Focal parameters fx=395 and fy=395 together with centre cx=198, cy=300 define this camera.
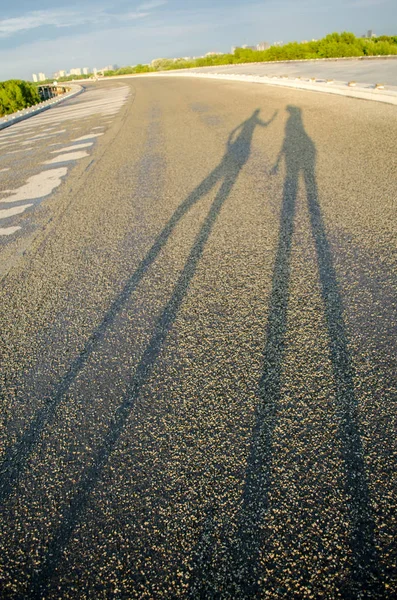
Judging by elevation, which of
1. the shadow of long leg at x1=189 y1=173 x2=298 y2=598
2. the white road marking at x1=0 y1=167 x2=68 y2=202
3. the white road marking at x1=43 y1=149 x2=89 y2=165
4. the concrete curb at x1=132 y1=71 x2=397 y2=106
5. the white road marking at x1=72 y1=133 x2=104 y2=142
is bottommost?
the shadow of long leg at x1=189 y1=173 x2=298 y2=598

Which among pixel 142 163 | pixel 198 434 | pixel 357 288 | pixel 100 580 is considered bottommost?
pixel 100 580

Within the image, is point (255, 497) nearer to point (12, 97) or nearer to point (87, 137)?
point (87, 137)

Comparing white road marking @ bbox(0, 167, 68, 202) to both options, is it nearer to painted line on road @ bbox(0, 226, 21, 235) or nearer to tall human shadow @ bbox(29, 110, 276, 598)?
painted line on road @ bbox(0, 226, 21, 235)

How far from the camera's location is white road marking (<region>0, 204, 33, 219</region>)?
5.28 meters

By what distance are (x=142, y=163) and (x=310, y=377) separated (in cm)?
623

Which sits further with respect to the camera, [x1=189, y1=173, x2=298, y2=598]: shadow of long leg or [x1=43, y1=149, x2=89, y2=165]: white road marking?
[x1=43, y1=149, x2=89, y2=165]: white road marking

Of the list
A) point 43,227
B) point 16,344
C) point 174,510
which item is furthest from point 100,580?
point 43,227

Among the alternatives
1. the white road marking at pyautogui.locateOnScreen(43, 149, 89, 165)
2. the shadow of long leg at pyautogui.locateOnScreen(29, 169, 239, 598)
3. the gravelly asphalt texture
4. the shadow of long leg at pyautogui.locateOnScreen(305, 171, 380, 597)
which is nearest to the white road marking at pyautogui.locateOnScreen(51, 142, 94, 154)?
the white road marking at pyautogui.locateOnScreen(43, 149, 89, 165)

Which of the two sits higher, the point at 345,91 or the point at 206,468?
the point at 345,91

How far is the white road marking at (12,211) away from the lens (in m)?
5.28

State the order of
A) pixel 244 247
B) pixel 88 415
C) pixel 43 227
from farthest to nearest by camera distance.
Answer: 1. pixel 43 227
2. pixel 244 247
3. pixel 88 415

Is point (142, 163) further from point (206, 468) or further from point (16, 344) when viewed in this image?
point (206, 468)

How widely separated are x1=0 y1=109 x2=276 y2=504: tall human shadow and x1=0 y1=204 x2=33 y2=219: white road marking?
232 centimetres

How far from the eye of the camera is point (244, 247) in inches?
138
